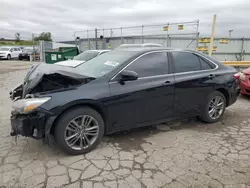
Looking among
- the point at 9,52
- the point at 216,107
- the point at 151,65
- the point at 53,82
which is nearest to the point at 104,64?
the point at 151,65

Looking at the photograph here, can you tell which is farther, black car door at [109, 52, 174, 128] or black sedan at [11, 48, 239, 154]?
black car door at [109, 52, 174, 128]

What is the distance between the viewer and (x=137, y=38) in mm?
15680

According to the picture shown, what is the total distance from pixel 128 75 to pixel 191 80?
4.71ft

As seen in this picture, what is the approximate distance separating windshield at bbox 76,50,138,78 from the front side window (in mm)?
185

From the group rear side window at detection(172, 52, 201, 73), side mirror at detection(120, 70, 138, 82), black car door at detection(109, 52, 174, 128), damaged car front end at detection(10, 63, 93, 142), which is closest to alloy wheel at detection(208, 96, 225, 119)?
rear side window at detection(172, 52, 201, 73)

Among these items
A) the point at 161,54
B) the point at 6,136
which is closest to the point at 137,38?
the point at 161,54

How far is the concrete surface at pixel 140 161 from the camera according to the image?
8.25 ft

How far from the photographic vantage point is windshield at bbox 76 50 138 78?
339cm

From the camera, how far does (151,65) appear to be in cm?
362

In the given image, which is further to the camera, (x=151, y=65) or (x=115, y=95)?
(x=151, y=65)

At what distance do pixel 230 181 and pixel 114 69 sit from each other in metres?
2.22

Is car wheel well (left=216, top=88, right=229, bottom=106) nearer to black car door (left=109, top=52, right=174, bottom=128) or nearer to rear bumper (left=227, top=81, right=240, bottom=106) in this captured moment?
rear bumper (left=227, top=81, right=240, bottom=106)

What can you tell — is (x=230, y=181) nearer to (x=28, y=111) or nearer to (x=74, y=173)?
(x=74, y=173)

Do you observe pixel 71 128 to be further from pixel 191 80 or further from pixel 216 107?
pixel 216 107
